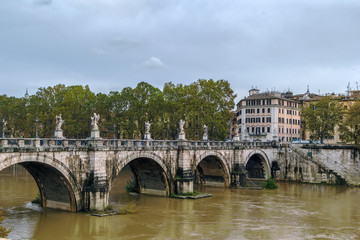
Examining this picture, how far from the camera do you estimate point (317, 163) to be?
52.4 meters

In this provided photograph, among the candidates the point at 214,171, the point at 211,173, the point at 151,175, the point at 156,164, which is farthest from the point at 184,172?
the point at 211,173

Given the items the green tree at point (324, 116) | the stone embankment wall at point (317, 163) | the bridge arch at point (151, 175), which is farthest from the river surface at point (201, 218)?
the green tree at point (324, 116)

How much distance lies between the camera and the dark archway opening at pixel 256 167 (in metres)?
55.0

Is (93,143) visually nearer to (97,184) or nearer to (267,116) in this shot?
(97,184)

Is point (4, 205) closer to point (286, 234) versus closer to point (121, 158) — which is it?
point (121, 158)

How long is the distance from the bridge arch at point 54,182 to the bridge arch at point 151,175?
25.6ft

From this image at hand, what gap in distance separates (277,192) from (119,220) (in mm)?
21771

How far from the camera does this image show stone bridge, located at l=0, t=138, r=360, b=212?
1048 inches

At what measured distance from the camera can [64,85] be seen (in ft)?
213

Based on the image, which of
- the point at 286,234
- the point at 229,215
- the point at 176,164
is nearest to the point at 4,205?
the point at 176,164

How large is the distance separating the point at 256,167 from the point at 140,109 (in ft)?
61.7

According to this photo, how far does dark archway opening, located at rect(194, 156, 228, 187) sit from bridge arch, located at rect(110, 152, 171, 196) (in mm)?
9360

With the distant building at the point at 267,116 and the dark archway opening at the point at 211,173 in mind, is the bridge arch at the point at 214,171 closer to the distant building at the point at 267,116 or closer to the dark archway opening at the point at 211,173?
the dark archway opening at the point at 211,173

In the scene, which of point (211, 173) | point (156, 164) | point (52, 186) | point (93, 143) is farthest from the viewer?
point (211, 173)
